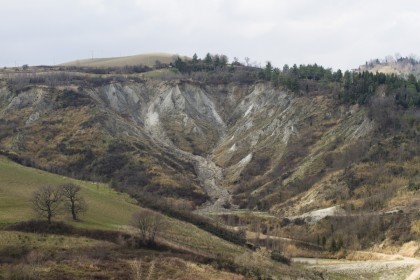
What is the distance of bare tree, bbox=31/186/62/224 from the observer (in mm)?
50497

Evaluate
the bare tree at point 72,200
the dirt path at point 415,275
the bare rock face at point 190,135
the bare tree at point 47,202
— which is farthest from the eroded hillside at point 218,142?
the bare tree at point 47,202

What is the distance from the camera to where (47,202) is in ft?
165

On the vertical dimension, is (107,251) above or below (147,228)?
below

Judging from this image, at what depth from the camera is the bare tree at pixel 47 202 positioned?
50.5 meters

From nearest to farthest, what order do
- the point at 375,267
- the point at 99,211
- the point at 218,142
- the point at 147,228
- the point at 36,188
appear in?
the point at 147,228 < the point at 375,267 < the point at 99,211 < the point at 36,188 < the point at 218,142

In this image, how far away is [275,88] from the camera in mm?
146000

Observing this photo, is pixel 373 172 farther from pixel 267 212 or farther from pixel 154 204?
pixel 154 204

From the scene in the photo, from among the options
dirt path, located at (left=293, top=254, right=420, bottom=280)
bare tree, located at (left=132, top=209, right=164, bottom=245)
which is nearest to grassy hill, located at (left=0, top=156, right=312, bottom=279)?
bare tree, located at (left=132, top=209, right=164, bottom=245)

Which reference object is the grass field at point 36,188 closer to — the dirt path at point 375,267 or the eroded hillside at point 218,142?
the eroded hillside at point 218,142

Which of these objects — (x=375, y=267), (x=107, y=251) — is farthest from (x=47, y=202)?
(x=375, y=267)

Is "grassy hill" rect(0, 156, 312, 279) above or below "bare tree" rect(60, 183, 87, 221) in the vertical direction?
below

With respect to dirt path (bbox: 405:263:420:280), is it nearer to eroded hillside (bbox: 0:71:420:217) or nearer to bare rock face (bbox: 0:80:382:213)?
eroded hillside (bbox: 0:71:420:217)

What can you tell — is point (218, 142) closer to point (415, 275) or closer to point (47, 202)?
point (415, 275)

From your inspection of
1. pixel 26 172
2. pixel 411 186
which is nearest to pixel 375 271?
pixel 411 186
